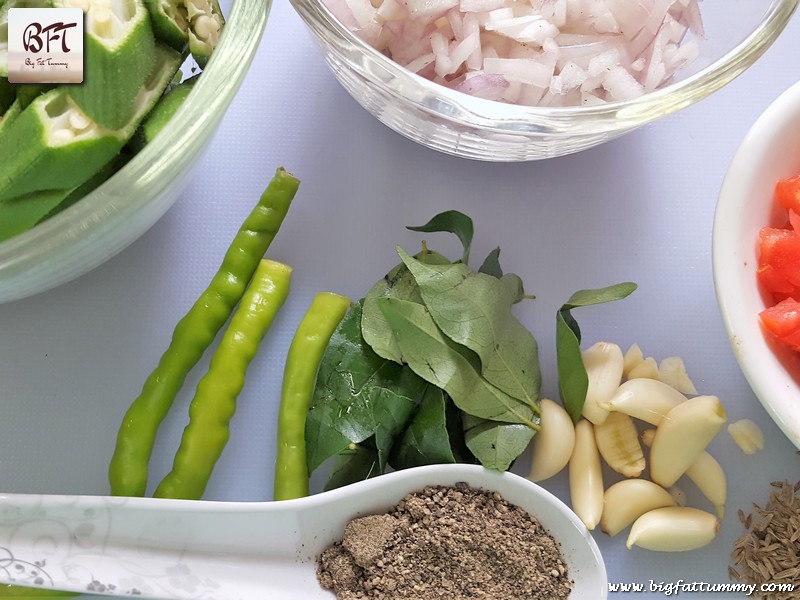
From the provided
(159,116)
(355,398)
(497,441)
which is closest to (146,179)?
(159,116)

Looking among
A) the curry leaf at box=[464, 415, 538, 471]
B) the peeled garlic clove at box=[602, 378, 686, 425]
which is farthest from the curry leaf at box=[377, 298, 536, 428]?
the peeled garlic clove at box=[602, 378, 686, 425]

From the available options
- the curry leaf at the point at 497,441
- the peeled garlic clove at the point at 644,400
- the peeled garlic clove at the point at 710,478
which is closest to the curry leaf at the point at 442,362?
the curry leaf at the point at 497,441

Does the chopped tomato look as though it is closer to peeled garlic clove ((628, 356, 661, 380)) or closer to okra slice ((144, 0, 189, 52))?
peeled garlic clove ((628, 356, 661, 380))

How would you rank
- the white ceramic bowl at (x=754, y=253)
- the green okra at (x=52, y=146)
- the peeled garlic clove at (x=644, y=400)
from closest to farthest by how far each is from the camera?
the green okra at (x=52, y=146), the white ceramic bowl at (x=754, y=253), the peeled garlic clove at (x=644, y=400)

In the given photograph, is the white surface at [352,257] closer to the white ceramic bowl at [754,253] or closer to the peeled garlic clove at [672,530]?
the peeled garlic clove at [672,530]

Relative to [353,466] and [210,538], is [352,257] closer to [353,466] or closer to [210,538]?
[353,466]

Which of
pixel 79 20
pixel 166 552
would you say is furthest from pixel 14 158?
pixel 166 552
